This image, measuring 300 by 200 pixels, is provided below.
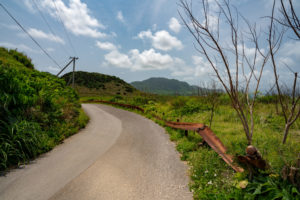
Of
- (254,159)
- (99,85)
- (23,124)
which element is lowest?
(23,124)

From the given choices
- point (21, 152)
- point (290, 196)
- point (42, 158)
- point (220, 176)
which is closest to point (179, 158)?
point (220, 176)

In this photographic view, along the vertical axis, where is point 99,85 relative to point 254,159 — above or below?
above

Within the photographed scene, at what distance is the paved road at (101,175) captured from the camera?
10.5 feet

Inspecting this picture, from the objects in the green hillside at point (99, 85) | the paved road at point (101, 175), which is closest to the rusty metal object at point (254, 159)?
the paved road at point (101, 175)

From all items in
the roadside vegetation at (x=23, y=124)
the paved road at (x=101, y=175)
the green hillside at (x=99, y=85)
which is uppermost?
the green hillside at (x=99, y=85)

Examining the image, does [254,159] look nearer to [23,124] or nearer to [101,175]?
[101,175]

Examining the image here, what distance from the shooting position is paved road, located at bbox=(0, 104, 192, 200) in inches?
126

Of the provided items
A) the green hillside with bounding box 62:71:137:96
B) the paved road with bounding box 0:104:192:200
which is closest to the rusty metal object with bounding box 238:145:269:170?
the paved road with bounding box 0:104:192:200

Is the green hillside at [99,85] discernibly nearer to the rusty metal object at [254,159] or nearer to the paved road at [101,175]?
the paved road at [101,175]

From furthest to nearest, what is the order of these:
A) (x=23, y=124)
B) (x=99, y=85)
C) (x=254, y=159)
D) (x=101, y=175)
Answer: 1. (x=99, y=85)
2. (x=23, y=124)
3. (x=101, y=175)
4. (x=254, y=159)

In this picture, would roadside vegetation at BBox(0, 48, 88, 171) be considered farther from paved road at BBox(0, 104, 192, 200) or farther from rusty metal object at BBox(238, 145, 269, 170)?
rusty metal object at BBox(238, 145, 269, 170)

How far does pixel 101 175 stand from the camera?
392 cm

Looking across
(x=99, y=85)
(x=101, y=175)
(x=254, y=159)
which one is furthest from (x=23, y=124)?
(x=99, y=85)

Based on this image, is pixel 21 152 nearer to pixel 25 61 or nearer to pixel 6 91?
pixel 6 91
